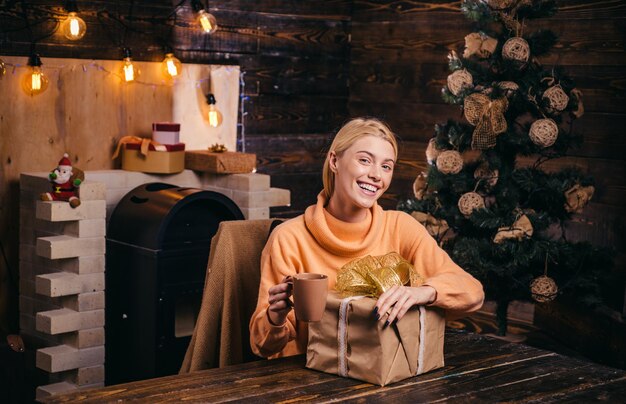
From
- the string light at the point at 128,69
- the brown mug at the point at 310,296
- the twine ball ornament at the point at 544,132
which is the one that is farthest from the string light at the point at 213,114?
the brown mug at the point at 310,296

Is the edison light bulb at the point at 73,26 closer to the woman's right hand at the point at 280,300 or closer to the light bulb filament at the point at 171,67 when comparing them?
the light bulb filament at the point at 171,67

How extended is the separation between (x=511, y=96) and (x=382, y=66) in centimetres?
186

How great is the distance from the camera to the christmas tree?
383 centimetres

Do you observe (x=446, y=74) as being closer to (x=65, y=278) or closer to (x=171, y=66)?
(x=171, y=66)

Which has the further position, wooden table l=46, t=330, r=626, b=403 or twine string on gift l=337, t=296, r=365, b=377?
twine string on gift l=337, t=296, r=365, b=377

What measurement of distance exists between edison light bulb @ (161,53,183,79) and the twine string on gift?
2.87m

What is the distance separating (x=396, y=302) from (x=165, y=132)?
272cm

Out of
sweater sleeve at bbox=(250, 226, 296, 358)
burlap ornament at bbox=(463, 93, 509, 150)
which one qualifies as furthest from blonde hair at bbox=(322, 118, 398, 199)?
burlap ornament at bbox=(463, 93, 509, 150)

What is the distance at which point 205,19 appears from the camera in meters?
4.59

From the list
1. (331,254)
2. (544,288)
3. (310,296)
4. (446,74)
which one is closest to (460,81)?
(544,288)

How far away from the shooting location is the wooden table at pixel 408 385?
1778 mm

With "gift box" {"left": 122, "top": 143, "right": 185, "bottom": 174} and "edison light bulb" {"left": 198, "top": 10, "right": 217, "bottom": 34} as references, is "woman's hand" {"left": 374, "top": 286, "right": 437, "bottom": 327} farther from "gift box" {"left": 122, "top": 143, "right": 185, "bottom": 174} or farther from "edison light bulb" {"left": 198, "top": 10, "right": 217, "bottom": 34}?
"edison light bulb" {"left": 198, "top": 10, "right": 217, "bottom": 34}

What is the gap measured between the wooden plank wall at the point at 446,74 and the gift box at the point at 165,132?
1.63m

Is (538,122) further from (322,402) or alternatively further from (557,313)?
(322,402)
